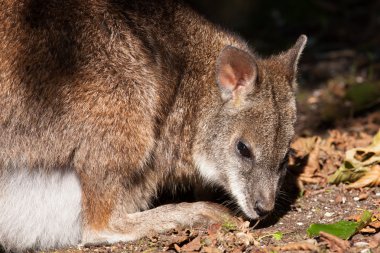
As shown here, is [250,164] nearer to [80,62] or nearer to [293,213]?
[293,213]

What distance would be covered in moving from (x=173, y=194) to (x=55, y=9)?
5.85 feet

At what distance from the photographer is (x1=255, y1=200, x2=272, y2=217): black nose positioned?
4.70 m

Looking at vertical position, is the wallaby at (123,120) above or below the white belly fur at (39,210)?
above

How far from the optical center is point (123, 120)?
183 inches

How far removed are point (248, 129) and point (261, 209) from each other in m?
0.59

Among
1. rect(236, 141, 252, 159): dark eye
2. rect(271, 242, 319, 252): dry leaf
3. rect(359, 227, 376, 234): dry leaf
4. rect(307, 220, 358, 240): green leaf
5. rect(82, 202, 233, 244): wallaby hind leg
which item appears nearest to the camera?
rect(271, 242, 319, 252): dry leaf

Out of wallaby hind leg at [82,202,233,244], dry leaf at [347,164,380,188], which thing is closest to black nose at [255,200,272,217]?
wallaby hind leg at [82,202,233,244]

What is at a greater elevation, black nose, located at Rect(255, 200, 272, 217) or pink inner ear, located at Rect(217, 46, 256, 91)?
pink inner ear, located at Rect(217, 46, 256, 91)

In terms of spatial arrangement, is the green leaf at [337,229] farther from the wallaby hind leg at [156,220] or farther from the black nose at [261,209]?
the wallaby hind leg at [156,220]

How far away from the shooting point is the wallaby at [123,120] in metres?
4.54

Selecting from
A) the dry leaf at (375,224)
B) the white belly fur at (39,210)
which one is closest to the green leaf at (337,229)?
the dry leaf at (375,224)

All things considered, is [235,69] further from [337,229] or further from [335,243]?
[335,243]

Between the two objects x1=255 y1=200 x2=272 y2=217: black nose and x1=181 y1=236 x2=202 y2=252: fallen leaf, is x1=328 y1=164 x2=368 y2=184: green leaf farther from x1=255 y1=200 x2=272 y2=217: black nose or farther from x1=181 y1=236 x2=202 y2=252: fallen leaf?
x1=181 y1=236 x2=202 y2=252: fallen leaf

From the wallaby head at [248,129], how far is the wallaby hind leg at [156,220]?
21 cm
